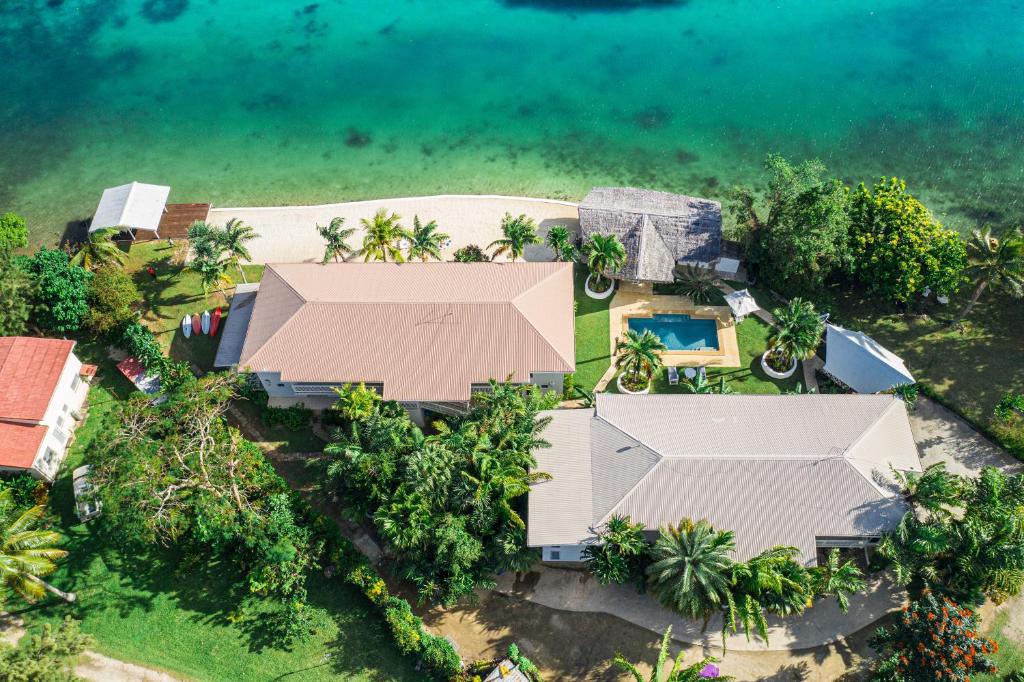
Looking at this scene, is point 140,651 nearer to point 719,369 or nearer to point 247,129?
point 719,369

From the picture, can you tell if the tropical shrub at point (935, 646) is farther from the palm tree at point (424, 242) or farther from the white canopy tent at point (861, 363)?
the palm tree at point (424, 242)

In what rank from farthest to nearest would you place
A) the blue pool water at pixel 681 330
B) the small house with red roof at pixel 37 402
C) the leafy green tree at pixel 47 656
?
the blue pool water at pixel 681 330 → the small house with red roof at pixel 37 402 → the leafy green tree at pixel 47 656

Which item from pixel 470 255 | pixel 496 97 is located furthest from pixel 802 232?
pixel 496 97

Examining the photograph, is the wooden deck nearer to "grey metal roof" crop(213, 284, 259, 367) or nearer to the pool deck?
"grey metal roof" crop(213, 284, 259, 367)

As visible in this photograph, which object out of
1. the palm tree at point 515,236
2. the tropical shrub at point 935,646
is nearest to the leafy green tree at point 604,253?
the palm tree at point 515,236

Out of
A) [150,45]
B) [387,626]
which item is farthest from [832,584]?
[150,45]

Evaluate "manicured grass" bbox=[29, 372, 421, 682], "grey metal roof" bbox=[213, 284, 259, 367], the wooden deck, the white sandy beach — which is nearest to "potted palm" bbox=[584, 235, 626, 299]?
the white sandy beach
